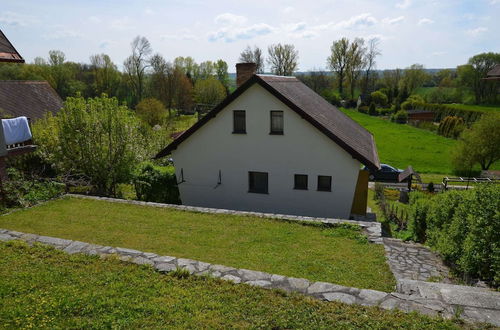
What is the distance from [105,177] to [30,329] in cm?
1162

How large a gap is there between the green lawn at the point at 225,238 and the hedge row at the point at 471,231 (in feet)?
5.55

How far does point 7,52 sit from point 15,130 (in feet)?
22.1

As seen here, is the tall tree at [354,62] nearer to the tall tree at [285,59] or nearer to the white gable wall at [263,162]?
the tall tree at [285,59]

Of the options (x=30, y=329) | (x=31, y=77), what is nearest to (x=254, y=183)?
(x=30, y=329)

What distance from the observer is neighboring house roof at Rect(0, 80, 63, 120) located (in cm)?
2569

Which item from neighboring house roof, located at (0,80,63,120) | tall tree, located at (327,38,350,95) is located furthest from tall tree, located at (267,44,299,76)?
neighboring house roof, located at (0,80,63,120)

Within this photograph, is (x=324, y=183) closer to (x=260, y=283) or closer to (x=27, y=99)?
(x=260, y=283)

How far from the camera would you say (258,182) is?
16.2 m

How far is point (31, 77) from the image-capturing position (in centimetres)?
5900

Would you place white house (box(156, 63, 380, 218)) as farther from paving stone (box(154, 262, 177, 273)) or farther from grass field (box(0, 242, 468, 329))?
grass field (box(0, 242, 468, 329))

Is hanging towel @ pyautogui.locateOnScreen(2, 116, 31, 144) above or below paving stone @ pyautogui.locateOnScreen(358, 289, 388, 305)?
above

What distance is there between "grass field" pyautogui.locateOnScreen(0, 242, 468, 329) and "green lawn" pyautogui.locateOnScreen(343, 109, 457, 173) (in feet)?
105

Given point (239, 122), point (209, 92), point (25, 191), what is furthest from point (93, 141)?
point (209, 92)

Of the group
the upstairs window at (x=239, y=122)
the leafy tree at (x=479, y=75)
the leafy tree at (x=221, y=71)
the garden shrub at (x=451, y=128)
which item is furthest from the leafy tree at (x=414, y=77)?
the upstairs window at (x=239, y=122)
